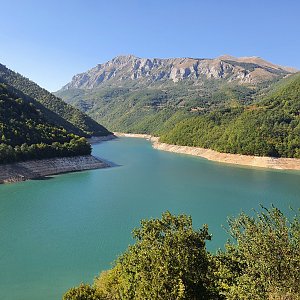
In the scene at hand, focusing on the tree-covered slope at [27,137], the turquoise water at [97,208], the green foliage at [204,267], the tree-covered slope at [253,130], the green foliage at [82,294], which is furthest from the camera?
the tree-covered slope at [253,130]

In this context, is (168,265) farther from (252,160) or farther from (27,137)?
(252,160)

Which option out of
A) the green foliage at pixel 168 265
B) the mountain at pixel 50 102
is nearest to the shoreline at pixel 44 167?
the green foliage at pixel 168 265

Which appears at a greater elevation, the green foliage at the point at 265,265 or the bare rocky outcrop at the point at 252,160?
the bare rocky outcrop at the point at 252,160

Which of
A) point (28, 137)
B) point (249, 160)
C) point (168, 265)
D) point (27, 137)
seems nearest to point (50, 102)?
point (28, 137)

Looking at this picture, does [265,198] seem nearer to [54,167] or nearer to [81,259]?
[81,259]

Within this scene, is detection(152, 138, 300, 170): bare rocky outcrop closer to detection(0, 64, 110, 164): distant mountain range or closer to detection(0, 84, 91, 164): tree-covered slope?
detection(0, 64, 110, 164): distant mountain range

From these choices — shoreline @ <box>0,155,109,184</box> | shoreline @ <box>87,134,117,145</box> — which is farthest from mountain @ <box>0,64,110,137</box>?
shoreline @ <box>0,155,109,184</box>

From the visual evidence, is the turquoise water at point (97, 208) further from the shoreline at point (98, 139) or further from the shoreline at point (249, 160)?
the shoreline at point (98, 139)
